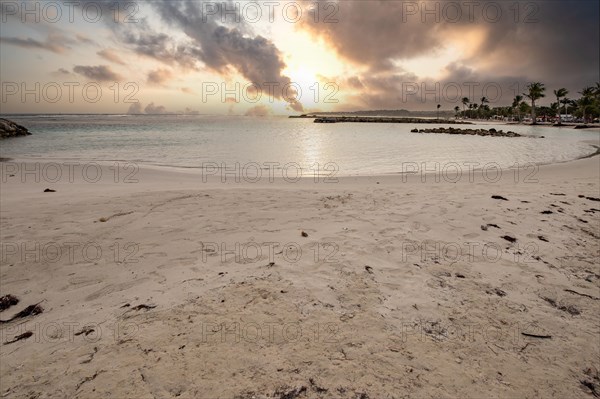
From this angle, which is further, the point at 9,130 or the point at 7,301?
the point at 9,130

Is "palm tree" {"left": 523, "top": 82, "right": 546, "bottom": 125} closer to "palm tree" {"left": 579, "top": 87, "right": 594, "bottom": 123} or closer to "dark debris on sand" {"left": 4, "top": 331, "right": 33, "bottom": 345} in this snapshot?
"palm tree" {"left": 579, "top": 87, "right": 594, "bottom": 123}

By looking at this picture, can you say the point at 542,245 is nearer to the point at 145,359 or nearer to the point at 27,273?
the point at 145,359

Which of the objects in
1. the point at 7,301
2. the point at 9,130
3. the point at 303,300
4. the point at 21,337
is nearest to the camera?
the point at 21,337

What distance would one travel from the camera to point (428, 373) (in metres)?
2.90

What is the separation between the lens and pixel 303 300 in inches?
159

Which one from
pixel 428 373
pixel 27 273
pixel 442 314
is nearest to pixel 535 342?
pixel 442 314

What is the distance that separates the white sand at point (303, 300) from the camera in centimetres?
288

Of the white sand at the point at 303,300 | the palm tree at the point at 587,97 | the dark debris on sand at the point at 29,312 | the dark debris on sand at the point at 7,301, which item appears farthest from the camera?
the palm tree at the point at 587,97

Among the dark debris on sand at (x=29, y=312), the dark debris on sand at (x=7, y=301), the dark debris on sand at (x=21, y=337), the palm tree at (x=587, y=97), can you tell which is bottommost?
the dark debris on sand at (x=21, y=337)

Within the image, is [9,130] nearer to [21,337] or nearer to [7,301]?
[7,301]

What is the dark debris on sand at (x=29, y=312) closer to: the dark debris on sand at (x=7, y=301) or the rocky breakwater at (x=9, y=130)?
the dark debris on sand at (x=7, y=301)

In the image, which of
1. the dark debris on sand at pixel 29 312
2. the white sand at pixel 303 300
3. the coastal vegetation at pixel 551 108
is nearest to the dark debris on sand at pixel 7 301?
the white sand at pixel 303 300

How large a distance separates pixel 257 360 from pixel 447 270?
3.36 metres

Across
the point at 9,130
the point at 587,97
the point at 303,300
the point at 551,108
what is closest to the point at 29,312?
the point at 303,300
